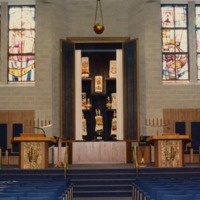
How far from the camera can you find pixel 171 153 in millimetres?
13859

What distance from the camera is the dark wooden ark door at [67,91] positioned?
1741 centimetres

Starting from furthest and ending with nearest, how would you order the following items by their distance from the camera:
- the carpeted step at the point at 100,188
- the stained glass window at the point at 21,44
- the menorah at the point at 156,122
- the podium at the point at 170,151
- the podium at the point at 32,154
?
the stained glass window at the point at 21,44 → the menorah at the point at 156,122 → the podium at the point at 170,151 → the podium at the point at 32,154 → the carpeted step at the point at 100,188

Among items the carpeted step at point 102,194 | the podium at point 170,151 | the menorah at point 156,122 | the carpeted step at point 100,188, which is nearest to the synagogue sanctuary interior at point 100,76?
the menorah at point 156,122

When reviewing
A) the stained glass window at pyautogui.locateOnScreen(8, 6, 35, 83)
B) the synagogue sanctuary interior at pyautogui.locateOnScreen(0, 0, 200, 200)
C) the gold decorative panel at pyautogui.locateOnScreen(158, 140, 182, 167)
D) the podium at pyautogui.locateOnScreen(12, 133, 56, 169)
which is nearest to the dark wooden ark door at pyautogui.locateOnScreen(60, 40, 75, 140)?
the synagogue sanctuary interior at pyautogui.locateOnScreen(0, 0, 200, 200)

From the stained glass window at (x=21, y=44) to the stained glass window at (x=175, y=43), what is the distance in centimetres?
454

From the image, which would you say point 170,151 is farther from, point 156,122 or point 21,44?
point 21,44

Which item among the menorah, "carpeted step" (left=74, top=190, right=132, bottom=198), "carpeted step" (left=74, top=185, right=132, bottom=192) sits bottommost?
"carpeted step" (left=74, top=190, right=132, bottom=198)

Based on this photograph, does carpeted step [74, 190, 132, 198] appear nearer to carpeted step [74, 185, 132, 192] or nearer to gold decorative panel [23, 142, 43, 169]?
carpeted step [74, 185, 132, 192]

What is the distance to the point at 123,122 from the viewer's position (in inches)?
705

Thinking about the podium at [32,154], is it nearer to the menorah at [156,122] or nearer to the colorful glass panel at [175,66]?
the menorah at [156,122]

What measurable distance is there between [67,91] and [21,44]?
2.50 meters

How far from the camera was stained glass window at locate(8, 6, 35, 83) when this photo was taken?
60.2ft

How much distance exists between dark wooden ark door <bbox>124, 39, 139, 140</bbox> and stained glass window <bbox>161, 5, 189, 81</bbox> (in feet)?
4.03

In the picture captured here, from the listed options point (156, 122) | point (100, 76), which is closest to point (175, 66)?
point (156, 122)
